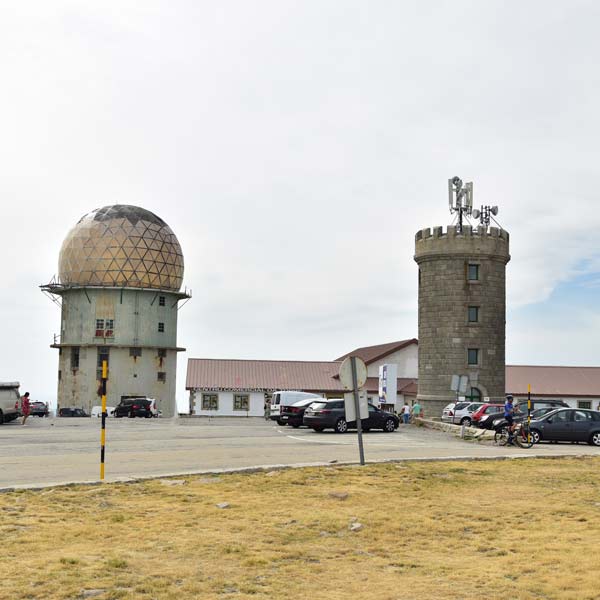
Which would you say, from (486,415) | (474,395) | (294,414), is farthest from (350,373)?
(474,395)

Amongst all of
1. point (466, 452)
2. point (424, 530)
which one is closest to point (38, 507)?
point (424, 530)

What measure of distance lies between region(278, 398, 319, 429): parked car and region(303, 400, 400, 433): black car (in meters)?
3.31

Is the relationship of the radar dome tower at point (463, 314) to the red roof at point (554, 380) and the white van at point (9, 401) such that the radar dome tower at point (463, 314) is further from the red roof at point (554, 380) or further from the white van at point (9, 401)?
the white van at point (9, 401)

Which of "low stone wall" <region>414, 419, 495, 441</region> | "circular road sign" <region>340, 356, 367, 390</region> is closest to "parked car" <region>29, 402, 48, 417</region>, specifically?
"low stone wall" <region>414, 419, 495, 441</region>

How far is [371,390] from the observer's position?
209 ft

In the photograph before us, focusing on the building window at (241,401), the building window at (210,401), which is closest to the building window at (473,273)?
the building window at (241,401)

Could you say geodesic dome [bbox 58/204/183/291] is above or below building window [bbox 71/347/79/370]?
above

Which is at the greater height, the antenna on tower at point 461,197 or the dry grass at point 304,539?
the antenna on tower at point 461,197

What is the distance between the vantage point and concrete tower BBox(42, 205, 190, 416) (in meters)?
64.0

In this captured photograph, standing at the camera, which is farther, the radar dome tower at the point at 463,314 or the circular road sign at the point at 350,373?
the radar dome tower at the point at 463,314

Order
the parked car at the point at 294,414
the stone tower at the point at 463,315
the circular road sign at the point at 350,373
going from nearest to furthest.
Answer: the circular road sign at the point at 350,373
the parked car at the point at 294,414
the stone tower at the point at 463,315

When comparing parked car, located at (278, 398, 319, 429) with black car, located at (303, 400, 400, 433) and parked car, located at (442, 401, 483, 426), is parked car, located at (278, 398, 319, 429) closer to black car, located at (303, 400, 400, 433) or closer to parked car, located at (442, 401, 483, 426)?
black car, located at (303, 400, 400, 433)

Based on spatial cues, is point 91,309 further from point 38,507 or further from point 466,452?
point 38,507

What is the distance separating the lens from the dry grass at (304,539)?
786 centimetres
